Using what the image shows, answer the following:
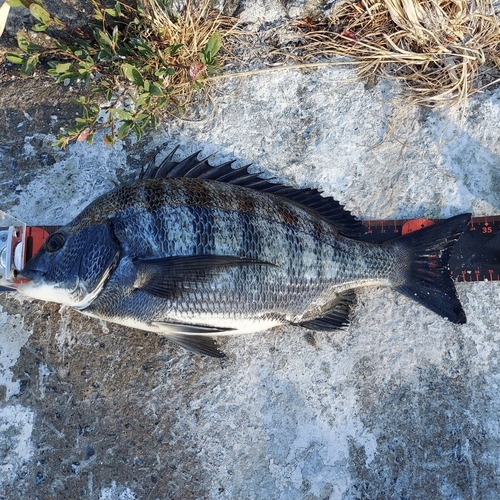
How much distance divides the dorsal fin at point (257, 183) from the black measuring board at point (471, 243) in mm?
205

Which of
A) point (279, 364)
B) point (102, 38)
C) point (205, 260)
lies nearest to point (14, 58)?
point (102, 38)

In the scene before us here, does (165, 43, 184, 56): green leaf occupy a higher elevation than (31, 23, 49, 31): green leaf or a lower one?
lower

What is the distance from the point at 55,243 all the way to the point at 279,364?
1434mm

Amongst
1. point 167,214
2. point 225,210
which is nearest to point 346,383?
point 225,210

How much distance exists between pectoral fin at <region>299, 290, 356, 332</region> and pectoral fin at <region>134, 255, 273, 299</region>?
54 centimetres

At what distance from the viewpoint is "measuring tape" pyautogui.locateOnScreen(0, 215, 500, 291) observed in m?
2.66

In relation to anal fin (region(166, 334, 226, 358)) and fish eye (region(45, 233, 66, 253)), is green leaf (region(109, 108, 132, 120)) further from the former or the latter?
anal fin (region(166, 334, 226, 358))

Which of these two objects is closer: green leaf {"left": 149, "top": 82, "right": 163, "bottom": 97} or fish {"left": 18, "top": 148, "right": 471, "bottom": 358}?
fish {"left": 18, "top": 148, "right": 471, "bottom": 358}

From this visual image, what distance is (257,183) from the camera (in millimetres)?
2572

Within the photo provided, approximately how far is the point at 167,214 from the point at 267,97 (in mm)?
1193

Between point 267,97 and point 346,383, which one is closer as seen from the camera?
point 346,383

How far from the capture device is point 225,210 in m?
2.31

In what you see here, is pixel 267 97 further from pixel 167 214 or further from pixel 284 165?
pixel 167 214

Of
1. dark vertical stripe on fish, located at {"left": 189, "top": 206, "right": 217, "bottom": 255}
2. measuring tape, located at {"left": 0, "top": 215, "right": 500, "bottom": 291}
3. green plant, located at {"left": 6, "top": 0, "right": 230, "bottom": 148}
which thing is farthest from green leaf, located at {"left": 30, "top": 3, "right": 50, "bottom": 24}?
dark vertical stripe on fish, located at {"left": 189, "top": 206, "right": 217, "bottom": 255}
